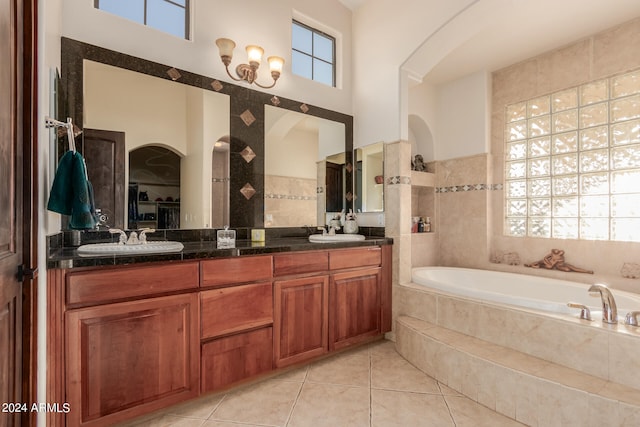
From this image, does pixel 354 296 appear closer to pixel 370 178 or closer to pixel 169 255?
pixel 370 178

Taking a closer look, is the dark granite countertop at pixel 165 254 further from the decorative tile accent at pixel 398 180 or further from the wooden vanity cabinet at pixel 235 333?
the decorative tile accent at pixel 398 180

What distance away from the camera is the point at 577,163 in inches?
115

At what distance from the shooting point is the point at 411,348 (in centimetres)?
232

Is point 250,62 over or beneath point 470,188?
over

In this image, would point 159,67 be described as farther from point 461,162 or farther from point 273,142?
point 461,162

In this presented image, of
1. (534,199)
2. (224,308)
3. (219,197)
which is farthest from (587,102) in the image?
(224,308)

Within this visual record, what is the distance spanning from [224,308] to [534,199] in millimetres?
3146

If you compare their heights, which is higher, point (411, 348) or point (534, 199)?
point (534, 199)

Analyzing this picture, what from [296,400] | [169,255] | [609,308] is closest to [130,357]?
[169,255]

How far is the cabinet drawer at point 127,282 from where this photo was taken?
1389mm

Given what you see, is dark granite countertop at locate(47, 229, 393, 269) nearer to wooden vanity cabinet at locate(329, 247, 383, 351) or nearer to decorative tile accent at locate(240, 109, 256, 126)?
wooden vanity cabinet at locate(329, 247, 383, 351)

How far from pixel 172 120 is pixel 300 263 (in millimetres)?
1344

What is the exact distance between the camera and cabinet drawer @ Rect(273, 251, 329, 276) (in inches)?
79.9

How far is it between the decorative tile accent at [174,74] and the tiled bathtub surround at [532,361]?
2.48m
